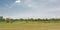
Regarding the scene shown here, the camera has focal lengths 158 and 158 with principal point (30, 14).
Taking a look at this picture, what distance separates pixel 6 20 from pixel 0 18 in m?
2.72

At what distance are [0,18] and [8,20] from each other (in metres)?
3.34

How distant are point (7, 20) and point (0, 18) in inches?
116

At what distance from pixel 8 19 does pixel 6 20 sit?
3.74 ft

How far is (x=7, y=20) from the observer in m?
60.2

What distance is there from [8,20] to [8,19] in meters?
0.75

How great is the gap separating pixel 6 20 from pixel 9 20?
44.4 inches

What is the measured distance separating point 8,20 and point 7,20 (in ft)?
1.37

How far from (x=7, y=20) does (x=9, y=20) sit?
2.73 feet

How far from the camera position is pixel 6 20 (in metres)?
59.9

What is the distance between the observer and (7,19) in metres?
60.8

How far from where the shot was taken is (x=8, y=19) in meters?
60.8

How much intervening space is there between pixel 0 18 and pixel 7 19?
2.73m

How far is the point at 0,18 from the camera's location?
6081 cm
